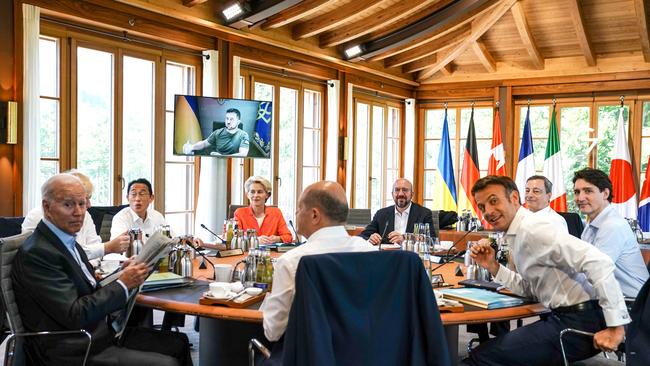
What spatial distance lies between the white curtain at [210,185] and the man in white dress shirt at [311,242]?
171 inches

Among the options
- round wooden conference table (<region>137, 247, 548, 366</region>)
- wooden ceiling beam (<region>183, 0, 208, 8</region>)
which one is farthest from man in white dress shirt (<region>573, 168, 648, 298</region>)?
wooden ceiling beam (<region>183, 0, 208, 8</region>)

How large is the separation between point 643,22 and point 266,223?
18.3ft

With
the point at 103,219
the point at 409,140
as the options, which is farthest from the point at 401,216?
the point at 409,140

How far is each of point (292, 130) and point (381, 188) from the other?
2274 mm

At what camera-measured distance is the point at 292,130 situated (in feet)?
26.3

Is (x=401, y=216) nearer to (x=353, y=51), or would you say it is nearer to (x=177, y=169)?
(x=177, y=169)

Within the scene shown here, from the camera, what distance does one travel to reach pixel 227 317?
2.32 metres

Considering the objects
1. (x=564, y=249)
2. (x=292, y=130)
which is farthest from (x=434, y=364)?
(x=292, y=130)

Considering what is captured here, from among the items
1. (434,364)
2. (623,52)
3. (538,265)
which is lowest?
(434,364)

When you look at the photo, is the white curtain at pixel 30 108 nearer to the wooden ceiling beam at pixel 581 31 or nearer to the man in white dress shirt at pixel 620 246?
the man in white dress shirt at pixel 620 246

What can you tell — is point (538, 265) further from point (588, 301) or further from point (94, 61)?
point (94, 61)

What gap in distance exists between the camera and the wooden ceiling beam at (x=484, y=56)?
8781 mm

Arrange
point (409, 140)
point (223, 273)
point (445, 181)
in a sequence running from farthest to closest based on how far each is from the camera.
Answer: point (409, 140)
point (445, 181)
point (223, 273)

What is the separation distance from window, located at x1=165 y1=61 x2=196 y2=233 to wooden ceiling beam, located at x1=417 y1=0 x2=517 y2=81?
3.82m
